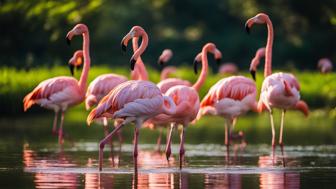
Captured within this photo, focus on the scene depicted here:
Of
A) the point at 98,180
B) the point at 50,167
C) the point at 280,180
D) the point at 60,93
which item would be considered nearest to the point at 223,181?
the point at 280,180

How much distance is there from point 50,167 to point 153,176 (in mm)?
1423

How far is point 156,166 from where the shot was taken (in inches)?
474

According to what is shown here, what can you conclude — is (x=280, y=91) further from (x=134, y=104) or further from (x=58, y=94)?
(x=58, y=94)

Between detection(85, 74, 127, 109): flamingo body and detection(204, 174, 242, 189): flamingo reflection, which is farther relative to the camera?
detection(85, 74, 127, 109): flamingo body

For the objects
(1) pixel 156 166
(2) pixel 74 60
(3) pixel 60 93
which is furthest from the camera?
(2) pixel 74 60

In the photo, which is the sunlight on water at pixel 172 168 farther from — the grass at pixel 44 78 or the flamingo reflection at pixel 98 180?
the grass at pixel 44 78

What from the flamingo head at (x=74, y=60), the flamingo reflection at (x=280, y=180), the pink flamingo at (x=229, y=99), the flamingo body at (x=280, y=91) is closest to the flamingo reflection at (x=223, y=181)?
the flamingo reflection at (x=280, y=180)

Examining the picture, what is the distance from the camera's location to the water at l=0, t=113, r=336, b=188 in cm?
1010

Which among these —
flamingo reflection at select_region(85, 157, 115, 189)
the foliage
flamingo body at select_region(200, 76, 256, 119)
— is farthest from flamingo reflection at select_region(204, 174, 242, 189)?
the foliage

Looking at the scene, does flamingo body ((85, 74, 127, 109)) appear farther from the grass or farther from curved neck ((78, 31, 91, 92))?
the grass

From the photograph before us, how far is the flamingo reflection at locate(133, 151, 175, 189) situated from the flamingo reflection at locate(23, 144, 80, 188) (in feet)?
2.06

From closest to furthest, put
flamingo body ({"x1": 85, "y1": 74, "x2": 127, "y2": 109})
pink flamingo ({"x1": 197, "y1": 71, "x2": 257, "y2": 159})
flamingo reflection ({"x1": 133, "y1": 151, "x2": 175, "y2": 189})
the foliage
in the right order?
1. flamingo reflection ({"x1": 133, "y1": 151, "x2": 175, "y2": 189})
2. pink flamingo ({"x1": 197, "y1": 71, "x2": 257, "y2": 159})
3. flamingo body ({"x1": 85, "y1": 74, "x2": 127, "y2": 109})
4. the foliage

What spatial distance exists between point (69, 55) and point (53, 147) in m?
16.2

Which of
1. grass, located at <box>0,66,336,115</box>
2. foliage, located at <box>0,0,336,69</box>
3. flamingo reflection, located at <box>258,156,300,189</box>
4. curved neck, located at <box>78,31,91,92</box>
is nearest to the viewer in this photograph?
flamingo reflection, located at <box>258,156,300,189</box>
